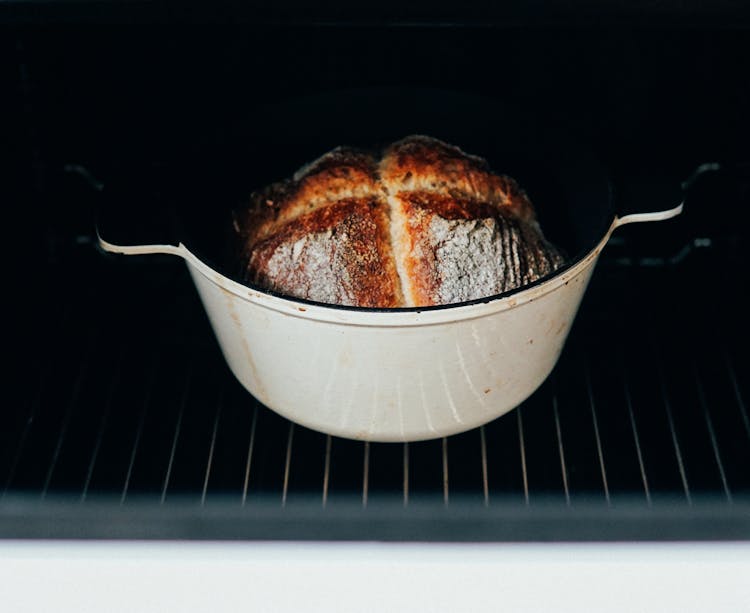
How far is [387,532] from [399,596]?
2.7 inches

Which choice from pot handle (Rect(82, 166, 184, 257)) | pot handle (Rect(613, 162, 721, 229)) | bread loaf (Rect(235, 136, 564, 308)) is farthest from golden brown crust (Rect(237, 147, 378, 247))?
pot handle (Rect(613, 162, 721, 229))

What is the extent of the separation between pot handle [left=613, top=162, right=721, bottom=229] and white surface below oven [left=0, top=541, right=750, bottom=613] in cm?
33

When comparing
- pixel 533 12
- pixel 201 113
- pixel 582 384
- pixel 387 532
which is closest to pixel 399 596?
pixel 387 532

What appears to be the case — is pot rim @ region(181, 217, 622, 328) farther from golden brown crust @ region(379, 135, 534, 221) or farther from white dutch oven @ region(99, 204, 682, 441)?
golden brown crust @ region(379, 135, 534, 221)

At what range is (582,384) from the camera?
1089mm

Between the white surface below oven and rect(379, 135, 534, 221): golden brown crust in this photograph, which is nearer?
the white surface below oven

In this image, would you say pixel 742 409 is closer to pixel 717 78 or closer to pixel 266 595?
pixel 717 78

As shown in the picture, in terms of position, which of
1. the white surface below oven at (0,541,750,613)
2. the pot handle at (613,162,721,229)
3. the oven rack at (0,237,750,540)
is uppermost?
the pot handle at (613,162,721,229)

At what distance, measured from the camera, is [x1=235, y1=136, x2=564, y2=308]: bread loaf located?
910 mm

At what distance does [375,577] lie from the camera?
2.73 feet

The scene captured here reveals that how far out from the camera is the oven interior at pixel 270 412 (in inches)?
35.7

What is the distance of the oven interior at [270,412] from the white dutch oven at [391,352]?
76 mm

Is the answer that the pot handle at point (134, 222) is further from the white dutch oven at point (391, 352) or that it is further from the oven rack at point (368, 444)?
the oven rack at point (368, 444)

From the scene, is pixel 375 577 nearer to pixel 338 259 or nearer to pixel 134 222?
pixel 338 259
